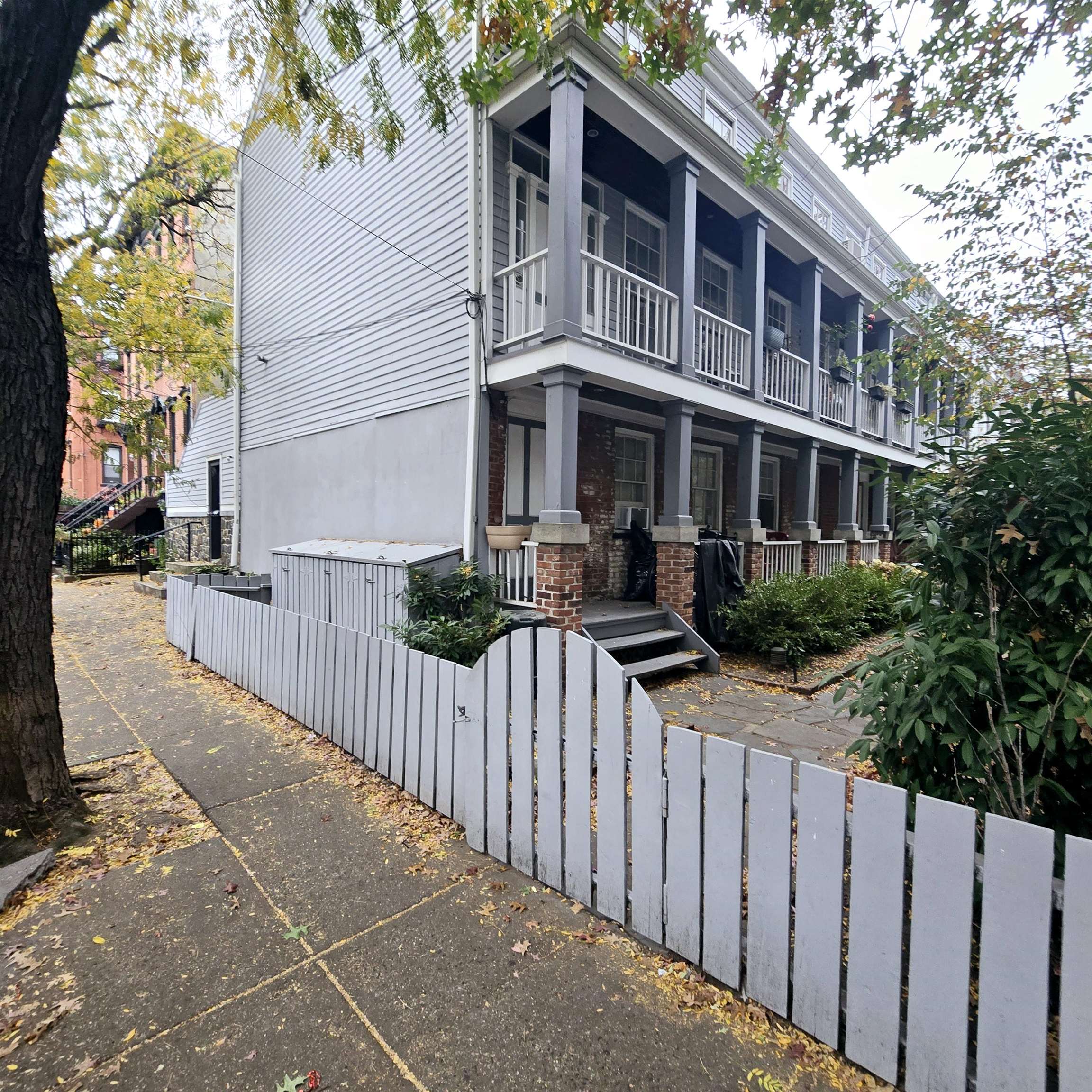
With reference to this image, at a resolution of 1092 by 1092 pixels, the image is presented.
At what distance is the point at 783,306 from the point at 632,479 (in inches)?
244

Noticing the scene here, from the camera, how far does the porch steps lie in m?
6.79

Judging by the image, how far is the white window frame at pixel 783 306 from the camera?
1241 centimetres

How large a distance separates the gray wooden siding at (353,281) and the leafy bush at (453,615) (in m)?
2.51

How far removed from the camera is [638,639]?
23.0ft

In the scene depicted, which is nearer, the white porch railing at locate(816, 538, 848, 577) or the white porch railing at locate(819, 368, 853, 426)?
the white porch railing at locate(816, 538, 848, 577)

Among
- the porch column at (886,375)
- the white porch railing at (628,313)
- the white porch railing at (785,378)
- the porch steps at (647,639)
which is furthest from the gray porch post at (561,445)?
the porch column at (886,375)

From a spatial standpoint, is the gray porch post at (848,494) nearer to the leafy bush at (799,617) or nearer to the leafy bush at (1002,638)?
the leafy bush at (799,617)

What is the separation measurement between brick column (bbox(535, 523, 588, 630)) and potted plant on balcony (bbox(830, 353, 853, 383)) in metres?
7.52

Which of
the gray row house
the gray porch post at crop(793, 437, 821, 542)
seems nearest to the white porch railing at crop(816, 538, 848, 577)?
the gray row house

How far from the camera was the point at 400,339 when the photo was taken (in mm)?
8562

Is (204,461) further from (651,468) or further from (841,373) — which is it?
(841,373)

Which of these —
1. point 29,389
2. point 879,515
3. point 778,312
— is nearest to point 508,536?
point 29,389

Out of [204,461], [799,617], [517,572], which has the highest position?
[204,461]

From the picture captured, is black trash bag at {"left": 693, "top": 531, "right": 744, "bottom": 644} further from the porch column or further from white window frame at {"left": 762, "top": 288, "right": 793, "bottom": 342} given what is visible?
the porch column
